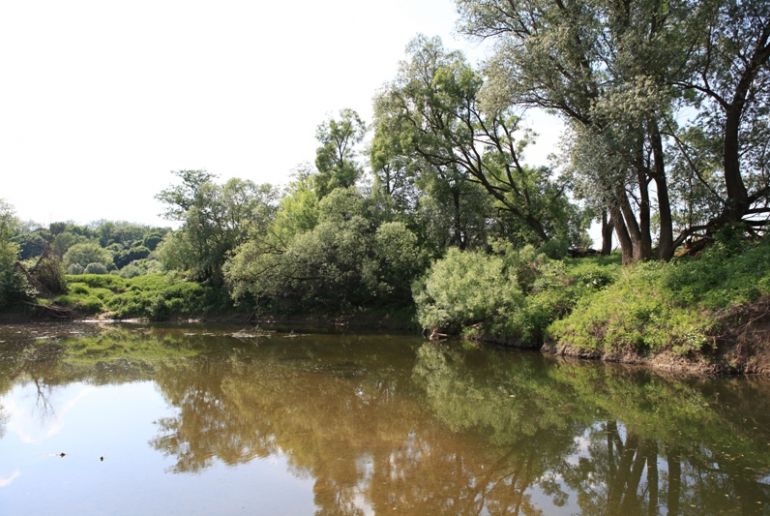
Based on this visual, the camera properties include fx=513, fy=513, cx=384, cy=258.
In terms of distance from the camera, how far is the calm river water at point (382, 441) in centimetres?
655

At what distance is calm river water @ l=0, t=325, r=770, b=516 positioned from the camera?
6.55 m

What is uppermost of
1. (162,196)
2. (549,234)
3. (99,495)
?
(162,196)

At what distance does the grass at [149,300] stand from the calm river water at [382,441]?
67.4 ft

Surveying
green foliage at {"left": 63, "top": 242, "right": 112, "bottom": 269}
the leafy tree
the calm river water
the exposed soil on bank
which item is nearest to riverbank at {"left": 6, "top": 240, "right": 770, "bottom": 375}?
the exposed soil on bank

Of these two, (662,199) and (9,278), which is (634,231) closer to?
(662,199)

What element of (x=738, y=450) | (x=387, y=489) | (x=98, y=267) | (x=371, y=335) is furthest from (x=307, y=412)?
(x=98, y=267)

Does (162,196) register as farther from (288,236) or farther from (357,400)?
(357,400)

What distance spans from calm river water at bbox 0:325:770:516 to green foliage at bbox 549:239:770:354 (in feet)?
4.48

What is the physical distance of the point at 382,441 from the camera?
29.1 feet

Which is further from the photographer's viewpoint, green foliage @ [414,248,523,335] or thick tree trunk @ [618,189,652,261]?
green foliage @ [414,248,523,335]

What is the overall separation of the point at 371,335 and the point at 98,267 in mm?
79211

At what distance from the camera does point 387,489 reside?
22.3 feet

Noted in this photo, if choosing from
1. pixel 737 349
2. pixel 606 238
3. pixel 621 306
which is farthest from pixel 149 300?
pixel 737 349

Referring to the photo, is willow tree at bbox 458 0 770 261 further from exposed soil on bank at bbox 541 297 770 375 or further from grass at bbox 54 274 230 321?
grass at bbox 54 274 230 321
